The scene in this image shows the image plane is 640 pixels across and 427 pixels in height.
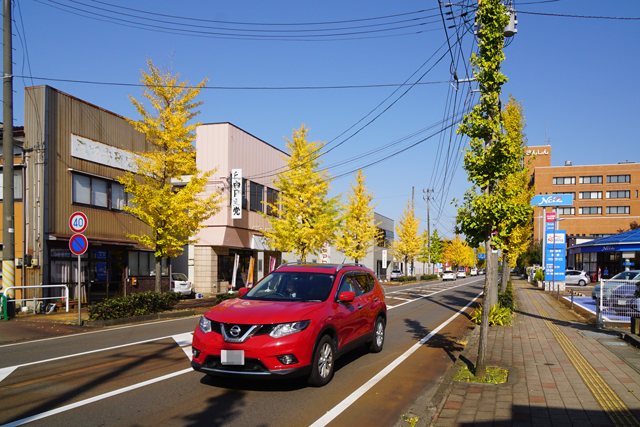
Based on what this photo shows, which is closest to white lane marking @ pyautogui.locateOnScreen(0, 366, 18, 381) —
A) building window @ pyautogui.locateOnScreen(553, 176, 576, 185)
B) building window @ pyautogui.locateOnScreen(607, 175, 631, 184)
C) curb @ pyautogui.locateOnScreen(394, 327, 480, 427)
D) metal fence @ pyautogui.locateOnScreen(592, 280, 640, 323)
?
curb @ pyautogui.locateOnScreen(394, 327, 480, 427)

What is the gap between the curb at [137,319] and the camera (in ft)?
44.9

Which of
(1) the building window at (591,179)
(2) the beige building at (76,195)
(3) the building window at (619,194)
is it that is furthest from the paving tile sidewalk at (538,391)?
(3) the building window at (619,194)

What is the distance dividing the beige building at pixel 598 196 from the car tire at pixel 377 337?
74476 mm

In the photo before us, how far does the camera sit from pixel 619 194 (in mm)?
78750

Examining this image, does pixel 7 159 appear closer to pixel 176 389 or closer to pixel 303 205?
pixel 176 389

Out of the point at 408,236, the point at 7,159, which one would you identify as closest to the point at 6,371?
the point at 7,159

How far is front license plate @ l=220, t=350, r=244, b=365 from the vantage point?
234 inches

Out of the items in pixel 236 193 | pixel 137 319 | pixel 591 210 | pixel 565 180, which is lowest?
pixel 137 319

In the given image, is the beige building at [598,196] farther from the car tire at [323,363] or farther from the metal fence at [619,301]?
the car tire at [323,363]

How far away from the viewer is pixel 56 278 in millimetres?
19219

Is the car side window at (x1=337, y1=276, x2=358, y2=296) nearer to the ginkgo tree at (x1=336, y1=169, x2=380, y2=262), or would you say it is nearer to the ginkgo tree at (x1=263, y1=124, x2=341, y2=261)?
the ginkgo tree at (x1=263, y1=124, x2=341, y2=261)

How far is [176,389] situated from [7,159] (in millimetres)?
12167

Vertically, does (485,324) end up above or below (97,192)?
below

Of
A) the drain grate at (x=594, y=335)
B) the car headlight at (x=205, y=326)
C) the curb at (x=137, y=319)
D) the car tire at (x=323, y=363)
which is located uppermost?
the car headlight at (x=205, y=326)
